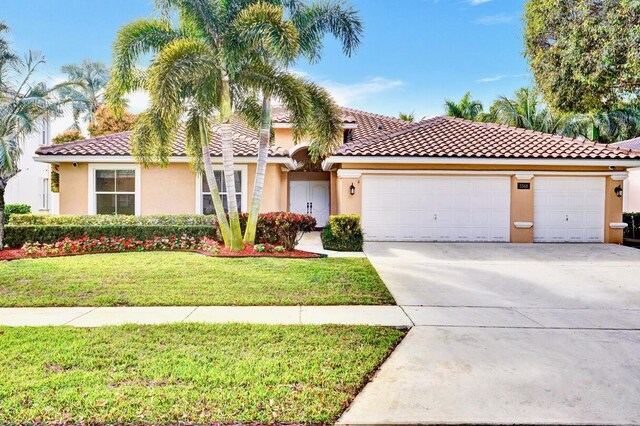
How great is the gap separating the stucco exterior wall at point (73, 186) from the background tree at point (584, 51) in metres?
15.4

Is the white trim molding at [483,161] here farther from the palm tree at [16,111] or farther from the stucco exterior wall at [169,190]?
the palm tree at [16,111]

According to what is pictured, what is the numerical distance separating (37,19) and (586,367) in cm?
2012

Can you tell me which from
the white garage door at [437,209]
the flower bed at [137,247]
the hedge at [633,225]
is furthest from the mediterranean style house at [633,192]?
the flower bed at [137,247]

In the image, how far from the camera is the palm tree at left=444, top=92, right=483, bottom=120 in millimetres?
28922

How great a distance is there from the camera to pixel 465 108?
29531mm

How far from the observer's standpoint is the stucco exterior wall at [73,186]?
14586 mm

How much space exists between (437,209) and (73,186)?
13188mm

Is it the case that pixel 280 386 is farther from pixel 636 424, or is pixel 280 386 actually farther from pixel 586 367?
pixel 586 367

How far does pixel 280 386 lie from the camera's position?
12.1 ft

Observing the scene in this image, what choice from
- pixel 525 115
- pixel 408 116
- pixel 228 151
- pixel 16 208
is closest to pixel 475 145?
pixel 228 151

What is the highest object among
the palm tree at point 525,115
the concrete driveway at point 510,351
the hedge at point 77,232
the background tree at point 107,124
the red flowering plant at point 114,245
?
the palm tree at point 525,115

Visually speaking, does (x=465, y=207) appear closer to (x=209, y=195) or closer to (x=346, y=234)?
(x=346, y=234)

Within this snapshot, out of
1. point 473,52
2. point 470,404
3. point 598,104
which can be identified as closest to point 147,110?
point 470,404

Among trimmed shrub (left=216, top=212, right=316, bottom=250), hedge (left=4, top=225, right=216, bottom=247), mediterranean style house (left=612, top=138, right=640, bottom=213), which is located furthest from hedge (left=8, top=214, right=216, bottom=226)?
mediterranean style house (left=612, top=138, right=640, bottom=213)
